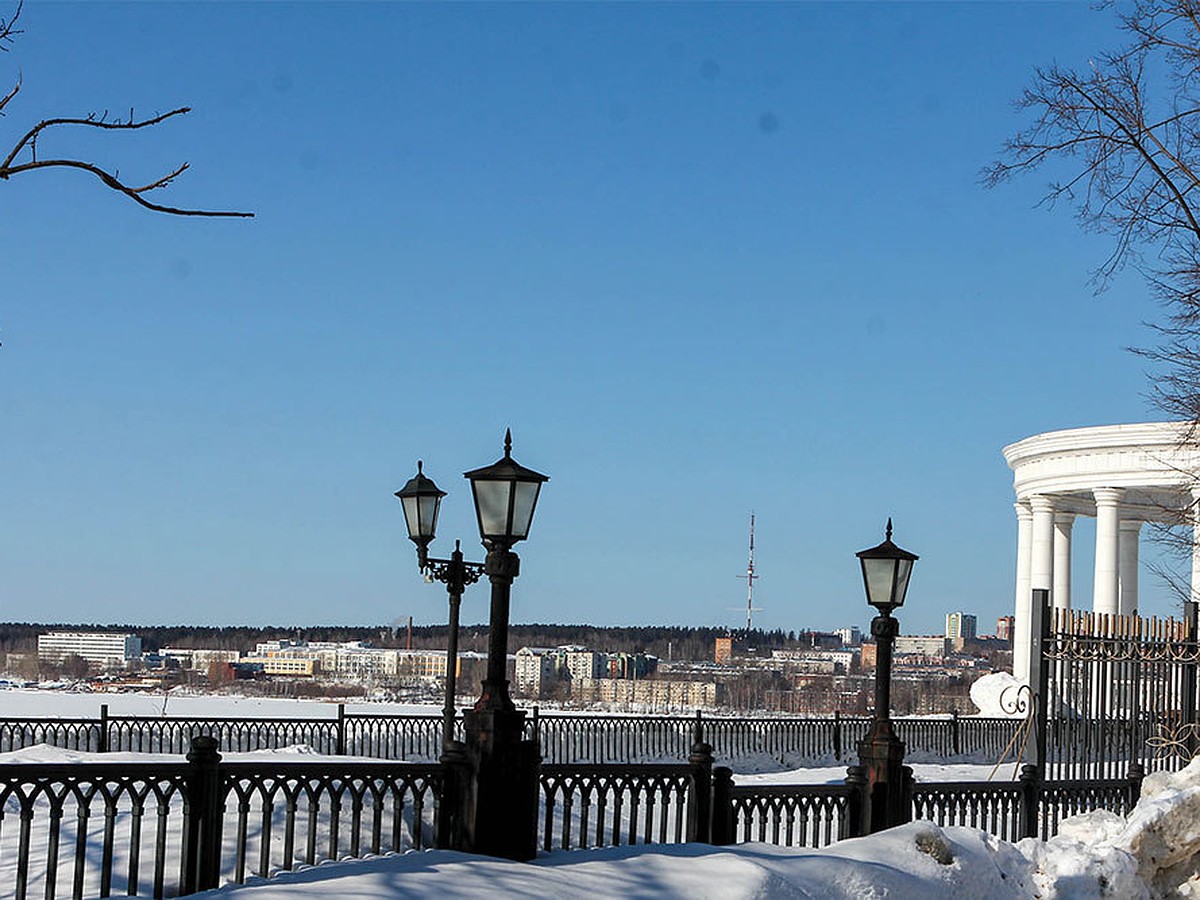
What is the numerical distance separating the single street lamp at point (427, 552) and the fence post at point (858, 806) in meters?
5.78

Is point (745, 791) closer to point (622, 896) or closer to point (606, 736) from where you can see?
point (622, 896)

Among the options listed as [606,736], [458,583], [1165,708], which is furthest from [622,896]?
[606,736]

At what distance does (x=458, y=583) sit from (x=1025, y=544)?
1217 inches

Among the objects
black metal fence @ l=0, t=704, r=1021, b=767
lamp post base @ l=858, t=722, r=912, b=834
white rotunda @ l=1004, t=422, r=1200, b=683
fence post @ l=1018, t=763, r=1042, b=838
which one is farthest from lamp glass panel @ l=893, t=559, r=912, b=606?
white rotunda @ l=1004, t=422, r=1200, b=683

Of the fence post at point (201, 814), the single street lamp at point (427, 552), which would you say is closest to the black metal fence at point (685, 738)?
the single street lamp at point (427, 552)

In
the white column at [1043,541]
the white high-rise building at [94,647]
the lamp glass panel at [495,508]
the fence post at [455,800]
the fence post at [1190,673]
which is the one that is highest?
the white column at [1043,541]

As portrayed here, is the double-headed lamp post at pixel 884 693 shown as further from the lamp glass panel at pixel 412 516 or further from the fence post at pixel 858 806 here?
the lamp glass panel at pixel 412 516

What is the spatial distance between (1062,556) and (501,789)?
1460 inches

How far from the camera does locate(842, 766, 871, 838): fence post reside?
1353 cm

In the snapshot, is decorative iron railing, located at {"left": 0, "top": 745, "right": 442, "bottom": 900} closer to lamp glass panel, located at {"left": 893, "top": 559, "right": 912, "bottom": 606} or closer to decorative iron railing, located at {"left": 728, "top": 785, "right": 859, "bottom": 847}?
decorative iron railing, located at {"left": 728, "top": 785, "right": 859, "bottom": 847}

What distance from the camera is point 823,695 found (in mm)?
100188

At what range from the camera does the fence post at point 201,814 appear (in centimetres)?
952

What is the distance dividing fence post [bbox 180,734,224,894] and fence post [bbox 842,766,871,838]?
240 inches

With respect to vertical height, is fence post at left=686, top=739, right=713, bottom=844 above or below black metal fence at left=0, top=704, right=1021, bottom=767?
above
